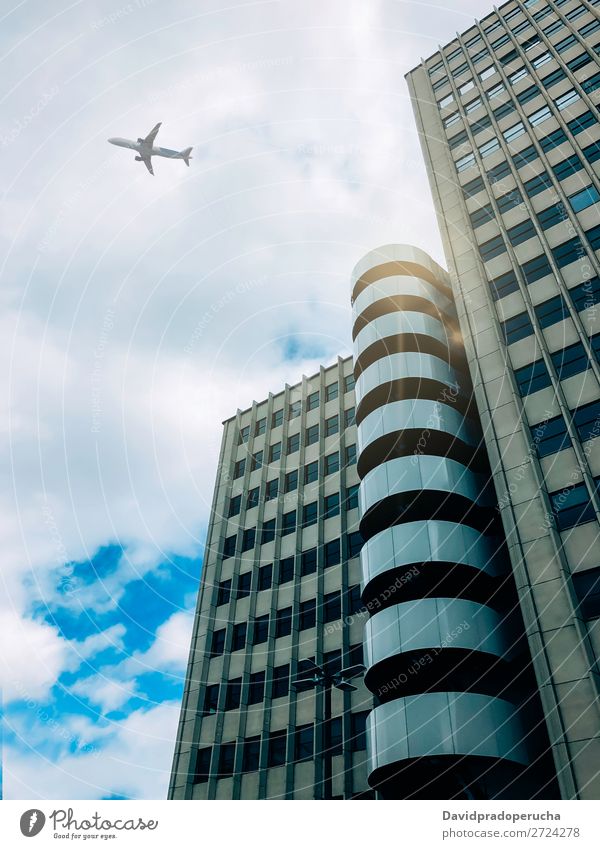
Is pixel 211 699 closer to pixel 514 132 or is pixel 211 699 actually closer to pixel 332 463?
pixel 332 463

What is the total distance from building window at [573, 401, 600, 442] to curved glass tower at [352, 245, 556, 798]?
532cm

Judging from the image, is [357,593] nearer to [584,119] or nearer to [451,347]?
[451,347]

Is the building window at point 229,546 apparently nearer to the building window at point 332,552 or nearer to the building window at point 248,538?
the building window at point 248,538

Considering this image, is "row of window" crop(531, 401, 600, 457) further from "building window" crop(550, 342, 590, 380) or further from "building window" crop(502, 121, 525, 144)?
"building window" crop(502, 121, 525, 144)

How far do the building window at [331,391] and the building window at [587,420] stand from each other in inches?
803

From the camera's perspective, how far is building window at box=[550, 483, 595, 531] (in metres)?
21.9

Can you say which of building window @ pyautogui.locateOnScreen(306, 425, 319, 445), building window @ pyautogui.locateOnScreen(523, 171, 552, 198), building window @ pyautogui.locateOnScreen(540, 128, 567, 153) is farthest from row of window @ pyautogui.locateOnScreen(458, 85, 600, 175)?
building window @ pyautogui.locateOnScreen(306, 425, 319, 445)

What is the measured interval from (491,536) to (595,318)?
395 inches

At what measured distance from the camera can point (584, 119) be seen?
3294cm

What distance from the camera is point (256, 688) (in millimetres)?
32938

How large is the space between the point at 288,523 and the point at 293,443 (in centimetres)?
631

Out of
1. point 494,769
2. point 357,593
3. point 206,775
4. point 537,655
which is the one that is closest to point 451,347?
point 357,593

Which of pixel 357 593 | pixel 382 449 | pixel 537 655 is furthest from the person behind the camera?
pixel 357 593

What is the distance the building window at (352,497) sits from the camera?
35.8 meters
